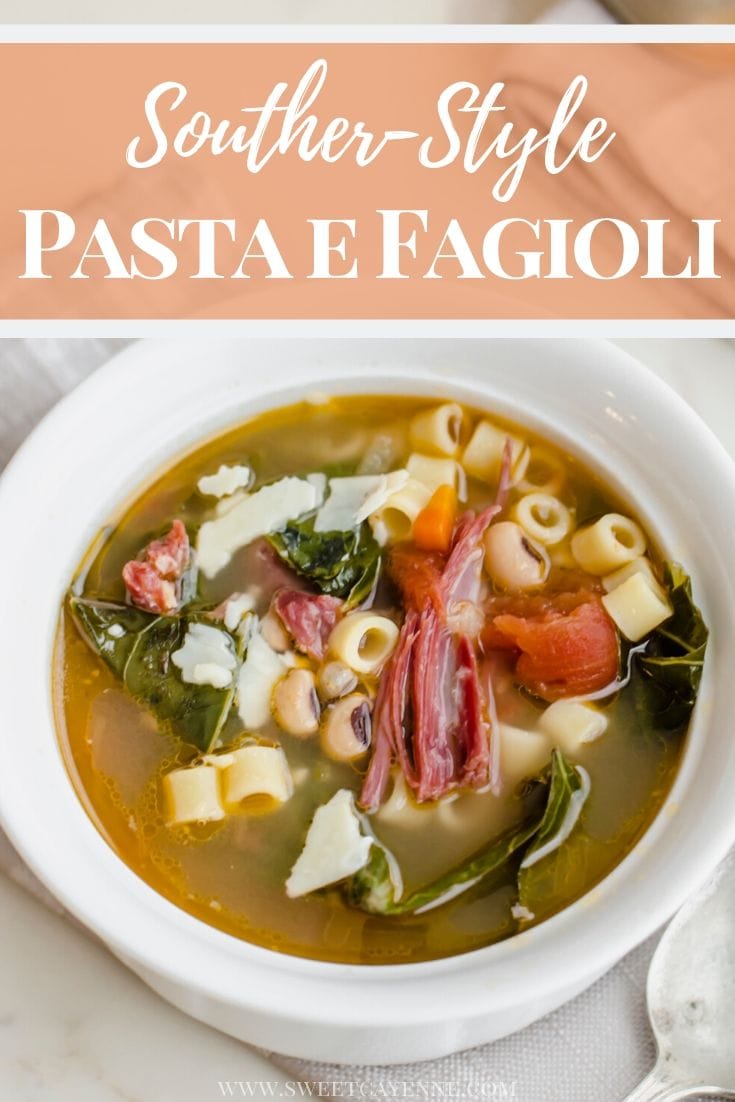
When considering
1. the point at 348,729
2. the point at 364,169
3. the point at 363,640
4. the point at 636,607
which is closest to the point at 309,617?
the point at 363,640

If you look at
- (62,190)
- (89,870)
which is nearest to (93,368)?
(62,190)

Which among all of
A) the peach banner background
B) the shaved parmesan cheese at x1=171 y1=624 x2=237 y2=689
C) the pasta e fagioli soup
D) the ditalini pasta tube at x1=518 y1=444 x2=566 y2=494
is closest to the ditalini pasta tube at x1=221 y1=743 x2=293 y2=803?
the pasta e fagioli soup

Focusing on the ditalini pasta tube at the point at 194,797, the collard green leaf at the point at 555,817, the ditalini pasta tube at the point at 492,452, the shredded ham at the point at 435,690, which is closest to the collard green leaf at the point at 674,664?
the collard green leaf at the point at 555,817

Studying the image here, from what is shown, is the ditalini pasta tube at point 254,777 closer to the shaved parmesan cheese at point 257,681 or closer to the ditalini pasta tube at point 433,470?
the shaved parmesan cheese at point 257,681

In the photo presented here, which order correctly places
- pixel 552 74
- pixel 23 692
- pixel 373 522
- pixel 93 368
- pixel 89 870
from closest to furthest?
pixel 89 870, pixel 23 692, pixel 373 522, pixel 93 368, pixel 552 74

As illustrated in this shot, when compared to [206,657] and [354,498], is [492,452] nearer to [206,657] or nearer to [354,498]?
[354,498]

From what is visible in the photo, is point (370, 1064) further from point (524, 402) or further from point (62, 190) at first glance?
A: point (62, 190)

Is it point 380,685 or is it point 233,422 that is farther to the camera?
point 233,422
